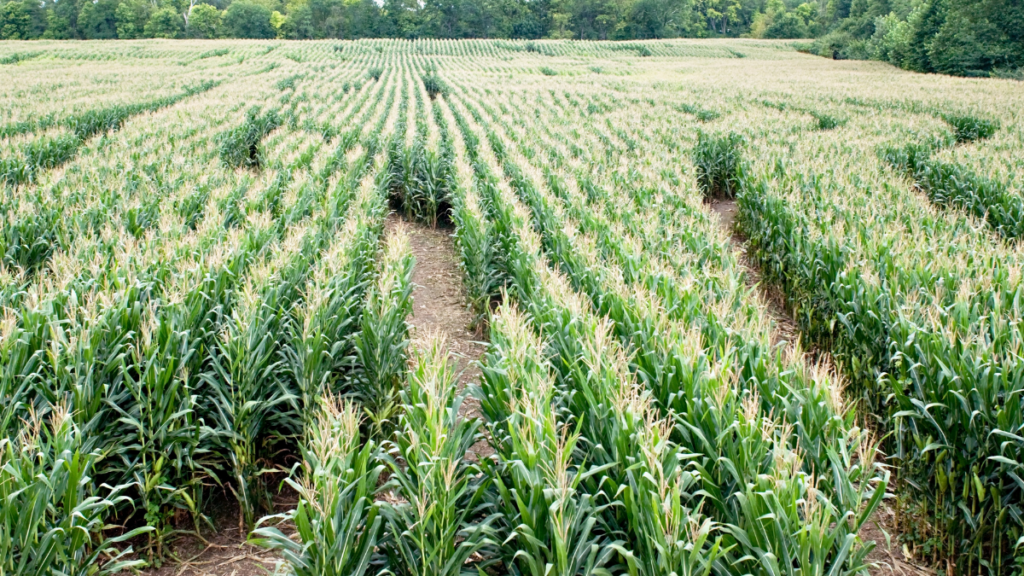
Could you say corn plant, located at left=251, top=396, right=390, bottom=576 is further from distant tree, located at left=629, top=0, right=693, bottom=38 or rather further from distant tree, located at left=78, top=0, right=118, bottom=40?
distant tree, located at left=78, top=0, right=118, bottom=40

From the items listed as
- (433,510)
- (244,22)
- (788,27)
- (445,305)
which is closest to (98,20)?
(244,22)

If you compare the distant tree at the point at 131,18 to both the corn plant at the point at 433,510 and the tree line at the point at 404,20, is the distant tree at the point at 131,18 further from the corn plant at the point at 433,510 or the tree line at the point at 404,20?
the corn plant at the point at 433,510

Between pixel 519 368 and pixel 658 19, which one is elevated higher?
pixel 658 19

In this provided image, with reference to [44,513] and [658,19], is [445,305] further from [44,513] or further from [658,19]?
[658,19]

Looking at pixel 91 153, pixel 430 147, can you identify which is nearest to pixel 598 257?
pixel 430 147

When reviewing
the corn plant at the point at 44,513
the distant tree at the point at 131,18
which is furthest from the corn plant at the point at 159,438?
the distant tree at the point at 131,18

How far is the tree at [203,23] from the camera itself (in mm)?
84875

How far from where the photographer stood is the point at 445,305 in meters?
8.47

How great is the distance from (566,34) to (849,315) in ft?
291

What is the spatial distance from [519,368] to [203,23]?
99.4 metres

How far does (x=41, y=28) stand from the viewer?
271ft

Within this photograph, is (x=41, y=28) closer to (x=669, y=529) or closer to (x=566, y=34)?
(x=566, y=34)

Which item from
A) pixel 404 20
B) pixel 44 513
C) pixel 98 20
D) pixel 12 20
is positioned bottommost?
pixel 44 513

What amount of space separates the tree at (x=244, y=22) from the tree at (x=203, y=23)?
1.28m
